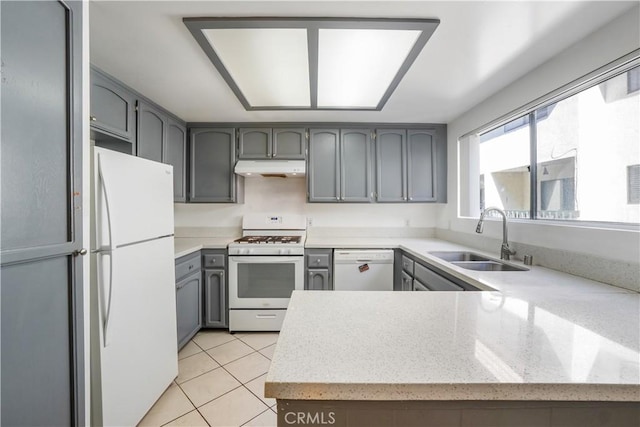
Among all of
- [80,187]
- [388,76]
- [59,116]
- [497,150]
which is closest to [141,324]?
[80,187]

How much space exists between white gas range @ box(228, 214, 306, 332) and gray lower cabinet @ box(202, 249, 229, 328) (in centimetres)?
8

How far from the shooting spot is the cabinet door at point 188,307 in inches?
85.0

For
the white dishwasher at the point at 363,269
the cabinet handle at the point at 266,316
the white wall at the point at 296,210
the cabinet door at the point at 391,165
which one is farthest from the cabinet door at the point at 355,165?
the cabinet handle at the point at 266,316

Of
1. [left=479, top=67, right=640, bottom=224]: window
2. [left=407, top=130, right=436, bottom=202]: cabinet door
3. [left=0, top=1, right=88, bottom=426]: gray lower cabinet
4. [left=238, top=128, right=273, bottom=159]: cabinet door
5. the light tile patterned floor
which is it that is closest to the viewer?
[left=0, top=1, right=88, bottom=426]: gray lower cabinet

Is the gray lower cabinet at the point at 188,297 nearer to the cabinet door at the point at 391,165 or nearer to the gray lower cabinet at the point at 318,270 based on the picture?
the gray lower cabinet at the point at 318,270

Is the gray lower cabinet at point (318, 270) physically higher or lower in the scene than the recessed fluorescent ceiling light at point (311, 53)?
lower

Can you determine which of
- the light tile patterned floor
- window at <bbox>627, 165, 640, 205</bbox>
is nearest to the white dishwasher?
the light tile patterned floor

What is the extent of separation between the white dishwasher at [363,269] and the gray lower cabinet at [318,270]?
63mm

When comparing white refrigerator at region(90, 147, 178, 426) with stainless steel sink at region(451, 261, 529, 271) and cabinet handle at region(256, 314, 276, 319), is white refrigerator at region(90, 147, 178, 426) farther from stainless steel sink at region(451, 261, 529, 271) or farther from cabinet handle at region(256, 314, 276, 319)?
stainless steel sink at region(451, 261, 529, 271)

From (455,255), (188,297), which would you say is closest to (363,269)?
(455,255)

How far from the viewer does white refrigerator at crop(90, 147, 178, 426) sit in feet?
4.02

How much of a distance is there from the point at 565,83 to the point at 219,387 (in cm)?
303

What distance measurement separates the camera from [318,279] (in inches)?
103

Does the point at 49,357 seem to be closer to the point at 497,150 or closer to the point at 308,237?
the point at 308,237
